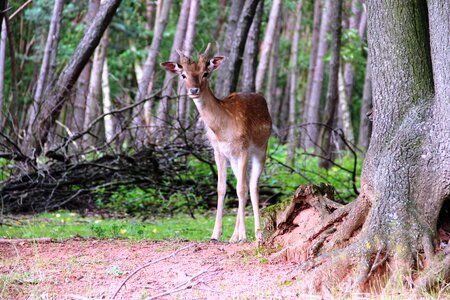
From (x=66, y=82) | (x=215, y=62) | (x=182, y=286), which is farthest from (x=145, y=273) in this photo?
(x=66, y=82)

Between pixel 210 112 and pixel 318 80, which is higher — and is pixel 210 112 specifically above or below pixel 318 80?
below

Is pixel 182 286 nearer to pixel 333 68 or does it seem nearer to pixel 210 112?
pixel 210 112

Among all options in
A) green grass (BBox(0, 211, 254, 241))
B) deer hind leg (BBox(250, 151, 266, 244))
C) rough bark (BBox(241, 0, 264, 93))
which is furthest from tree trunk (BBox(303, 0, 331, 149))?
deer hind leg (BBox(250, 151, 266, 244))

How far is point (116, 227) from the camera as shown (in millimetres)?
10148

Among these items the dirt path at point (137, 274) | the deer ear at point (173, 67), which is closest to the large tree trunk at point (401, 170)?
the dirt path at point (137, 274)

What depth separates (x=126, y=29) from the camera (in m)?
30.2

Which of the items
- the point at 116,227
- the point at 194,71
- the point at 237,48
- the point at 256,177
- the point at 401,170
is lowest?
the point at 116,227

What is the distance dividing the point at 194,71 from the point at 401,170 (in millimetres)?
3770

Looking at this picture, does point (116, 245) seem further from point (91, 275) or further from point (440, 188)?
point (440, 188)

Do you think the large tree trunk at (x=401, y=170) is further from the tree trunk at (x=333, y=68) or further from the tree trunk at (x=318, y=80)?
the tree trunk at (x=318, y=80)

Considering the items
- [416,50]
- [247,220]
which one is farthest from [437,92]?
[247,220]

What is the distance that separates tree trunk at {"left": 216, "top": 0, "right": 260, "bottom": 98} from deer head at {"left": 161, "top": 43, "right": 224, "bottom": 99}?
428cm

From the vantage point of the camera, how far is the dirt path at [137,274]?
6246 millimetres

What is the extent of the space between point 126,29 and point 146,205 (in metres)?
17.1
